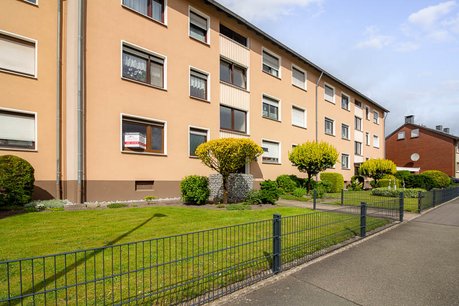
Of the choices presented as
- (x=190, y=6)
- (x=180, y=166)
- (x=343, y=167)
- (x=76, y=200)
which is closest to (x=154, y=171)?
(x=180, y=166)

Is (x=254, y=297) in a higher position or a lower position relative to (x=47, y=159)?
lower

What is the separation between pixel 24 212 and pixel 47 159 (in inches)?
102

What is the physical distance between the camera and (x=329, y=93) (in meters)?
27.3

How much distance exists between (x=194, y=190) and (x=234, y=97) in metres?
7.46

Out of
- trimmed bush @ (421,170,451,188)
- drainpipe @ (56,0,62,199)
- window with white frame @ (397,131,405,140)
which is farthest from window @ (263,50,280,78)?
window with white frame @ (397,131,405,140)

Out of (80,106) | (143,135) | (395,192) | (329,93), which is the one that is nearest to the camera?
(80,106)

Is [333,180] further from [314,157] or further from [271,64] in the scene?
[271,64]

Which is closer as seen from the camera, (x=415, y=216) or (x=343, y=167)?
(x=415, y=216)

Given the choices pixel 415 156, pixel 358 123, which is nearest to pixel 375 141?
pixel 358 123

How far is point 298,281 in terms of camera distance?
14.7ft

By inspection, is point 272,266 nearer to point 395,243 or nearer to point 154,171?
point 395,243

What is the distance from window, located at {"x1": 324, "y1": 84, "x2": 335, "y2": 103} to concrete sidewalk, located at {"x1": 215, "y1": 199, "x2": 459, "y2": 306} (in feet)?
71.4

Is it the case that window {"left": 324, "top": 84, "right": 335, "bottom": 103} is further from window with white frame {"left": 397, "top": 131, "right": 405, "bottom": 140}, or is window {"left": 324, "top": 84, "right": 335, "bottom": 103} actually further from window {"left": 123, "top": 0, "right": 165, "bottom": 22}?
window with white frame {"left": 397, "top": 131, "right": 405, "bottom": 140}

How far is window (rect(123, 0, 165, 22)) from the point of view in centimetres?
1295
